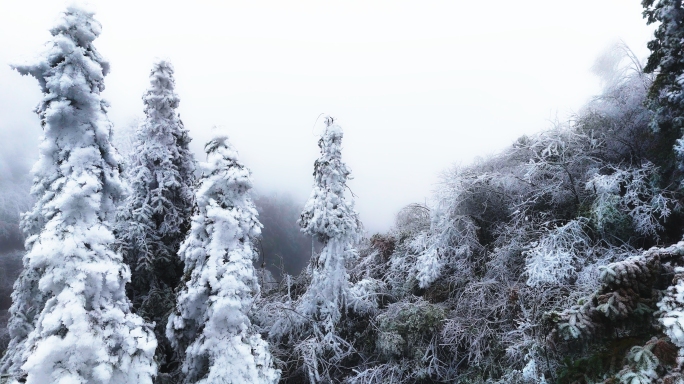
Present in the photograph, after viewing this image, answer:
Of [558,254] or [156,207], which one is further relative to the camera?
[156,207]

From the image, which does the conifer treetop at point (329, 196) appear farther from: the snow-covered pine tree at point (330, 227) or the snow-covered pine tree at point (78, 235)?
the snow-covered pine tree at point (78, 235)

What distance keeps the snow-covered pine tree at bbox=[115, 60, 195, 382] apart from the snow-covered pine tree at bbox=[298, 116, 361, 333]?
3.25m

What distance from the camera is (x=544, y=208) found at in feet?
34.8

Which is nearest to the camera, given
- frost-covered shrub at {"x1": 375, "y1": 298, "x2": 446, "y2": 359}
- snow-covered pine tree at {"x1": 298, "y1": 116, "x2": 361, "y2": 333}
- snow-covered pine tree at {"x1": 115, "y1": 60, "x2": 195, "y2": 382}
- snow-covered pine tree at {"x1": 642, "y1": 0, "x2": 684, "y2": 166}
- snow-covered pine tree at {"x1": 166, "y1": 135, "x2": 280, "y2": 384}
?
snow-covered pine tree at {"x1": 166, "y1": 135, "x2": 280, "y2": 384}

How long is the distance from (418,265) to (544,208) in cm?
409

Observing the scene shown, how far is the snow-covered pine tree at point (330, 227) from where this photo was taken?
8.74m

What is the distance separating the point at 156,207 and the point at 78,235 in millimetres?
5195

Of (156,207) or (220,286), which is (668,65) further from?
(156,207)

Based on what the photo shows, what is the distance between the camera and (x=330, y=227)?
8.72 meters

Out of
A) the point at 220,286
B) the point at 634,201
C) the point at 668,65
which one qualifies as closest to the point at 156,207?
the point at 220,286

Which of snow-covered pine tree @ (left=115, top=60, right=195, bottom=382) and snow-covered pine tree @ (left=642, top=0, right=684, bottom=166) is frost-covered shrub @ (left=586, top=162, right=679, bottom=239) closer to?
snow-covered pine tree @ (left=642, top=0, right=684, bottom=166)

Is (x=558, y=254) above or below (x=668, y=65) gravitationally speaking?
below

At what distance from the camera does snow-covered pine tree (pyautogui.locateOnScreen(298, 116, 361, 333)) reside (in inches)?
344

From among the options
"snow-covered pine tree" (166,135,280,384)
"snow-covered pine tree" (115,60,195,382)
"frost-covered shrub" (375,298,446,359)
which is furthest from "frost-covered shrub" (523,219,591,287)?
"snow-covered pine tree" (115,60,195,382)
